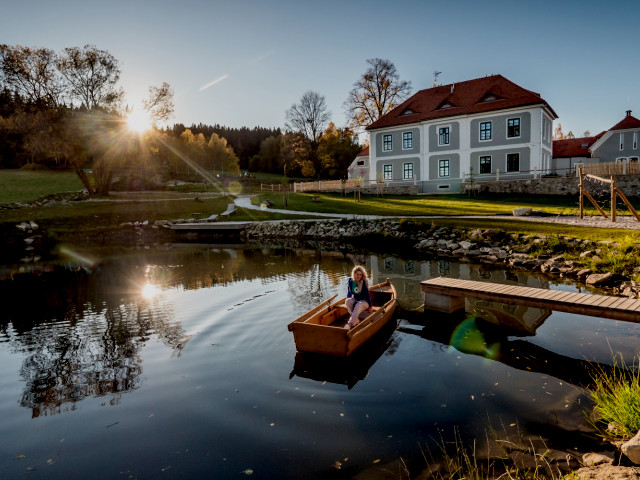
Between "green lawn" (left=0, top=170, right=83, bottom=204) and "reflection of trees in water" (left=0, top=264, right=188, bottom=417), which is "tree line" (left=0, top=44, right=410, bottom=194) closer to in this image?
"green lawn" (left=0, top=170, right=83, bottom=204)

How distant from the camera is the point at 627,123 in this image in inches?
1786

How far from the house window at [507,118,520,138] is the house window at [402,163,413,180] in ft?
33.2

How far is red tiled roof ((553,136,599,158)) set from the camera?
159ft

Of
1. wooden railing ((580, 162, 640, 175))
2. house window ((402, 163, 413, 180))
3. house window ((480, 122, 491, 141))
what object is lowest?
wooden railing ((580, 162, 640, 175))

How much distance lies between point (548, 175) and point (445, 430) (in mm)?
37001

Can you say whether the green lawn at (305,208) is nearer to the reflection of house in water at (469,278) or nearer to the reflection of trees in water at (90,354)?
the reflection of house in water at (469,278)

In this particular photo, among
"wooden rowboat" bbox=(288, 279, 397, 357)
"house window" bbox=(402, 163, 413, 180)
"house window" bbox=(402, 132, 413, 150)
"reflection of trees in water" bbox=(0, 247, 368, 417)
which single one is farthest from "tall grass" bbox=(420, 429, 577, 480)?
"house window" bbox=(402, 132, 413, 150)

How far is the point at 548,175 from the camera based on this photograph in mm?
36250

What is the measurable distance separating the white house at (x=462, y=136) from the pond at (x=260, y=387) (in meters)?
29.6

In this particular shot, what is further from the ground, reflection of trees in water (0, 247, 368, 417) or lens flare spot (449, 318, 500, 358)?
reflection of trees in water (0, 247, 368, 417)

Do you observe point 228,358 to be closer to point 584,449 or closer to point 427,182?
point 584,449

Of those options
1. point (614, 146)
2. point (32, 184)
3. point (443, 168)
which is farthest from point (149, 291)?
point (614, 146)

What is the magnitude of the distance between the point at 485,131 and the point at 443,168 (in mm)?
5295

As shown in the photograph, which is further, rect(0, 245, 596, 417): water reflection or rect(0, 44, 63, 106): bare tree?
rect(0, 44, 63, 106): bare tree
